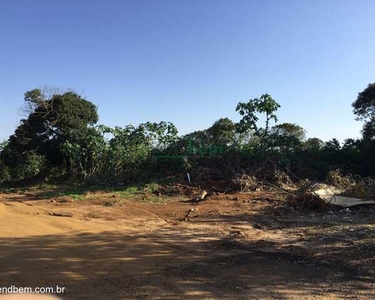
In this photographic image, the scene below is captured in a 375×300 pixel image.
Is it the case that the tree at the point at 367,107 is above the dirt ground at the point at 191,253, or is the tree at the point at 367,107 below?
above

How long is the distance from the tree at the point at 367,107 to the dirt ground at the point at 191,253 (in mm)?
17173

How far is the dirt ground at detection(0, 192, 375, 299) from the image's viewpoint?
402 cm

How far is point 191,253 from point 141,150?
12.6 m

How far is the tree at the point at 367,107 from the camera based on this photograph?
24219 millimetres

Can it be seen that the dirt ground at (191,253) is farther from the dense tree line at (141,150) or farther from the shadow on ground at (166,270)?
the dense tree line at (141,150)

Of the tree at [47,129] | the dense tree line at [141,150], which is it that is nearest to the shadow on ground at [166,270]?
the dense tree line at [141,150]

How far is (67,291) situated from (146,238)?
2549mm

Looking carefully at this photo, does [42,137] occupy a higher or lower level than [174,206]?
higher

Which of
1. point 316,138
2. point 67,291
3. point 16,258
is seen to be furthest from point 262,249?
point 316,138

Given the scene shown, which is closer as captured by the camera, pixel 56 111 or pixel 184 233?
pixel 184 233

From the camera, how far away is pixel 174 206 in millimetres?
10320

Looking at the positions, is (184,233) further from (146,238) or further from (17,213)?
(17,213)

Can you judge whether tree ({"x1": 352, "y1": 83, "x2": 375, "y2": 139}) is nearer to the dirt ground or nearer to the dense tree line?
the dense tree line

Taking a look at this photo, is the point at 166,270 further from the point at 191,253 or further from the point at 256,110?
the point at 256,110
